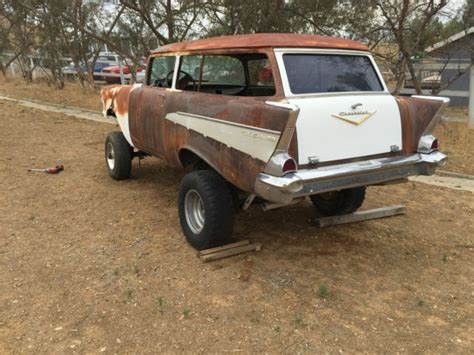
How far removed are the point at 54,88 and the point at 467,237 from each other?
18.0m

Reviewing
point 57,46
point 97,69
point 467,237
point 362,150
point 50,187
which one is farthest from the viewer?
point 97,69

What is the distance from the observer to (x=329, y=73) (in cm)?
407

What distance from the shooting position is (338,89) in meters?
4.05

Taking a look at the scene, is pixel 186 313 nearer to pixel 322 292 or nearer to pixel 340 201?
pixel 322 292

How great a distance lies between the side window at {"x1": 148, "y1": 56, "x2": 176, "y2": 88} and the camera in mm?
5223

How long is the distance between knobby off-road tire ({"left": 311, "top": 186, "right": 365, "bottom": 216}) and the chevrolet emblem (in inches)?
49.5

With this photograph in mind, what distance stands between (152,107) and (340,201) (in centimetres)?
228

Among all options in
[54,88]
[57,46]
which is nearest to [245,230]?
[57,46]

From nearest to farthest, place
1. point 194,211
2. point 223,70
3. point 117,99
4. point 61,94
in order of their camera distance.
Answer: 1. point 194,211
2. point 223,70
3. point 117,99
4. point 61,94

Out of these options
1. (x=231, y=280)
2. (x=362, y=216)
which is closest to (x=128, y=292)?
(x=231, y=280)

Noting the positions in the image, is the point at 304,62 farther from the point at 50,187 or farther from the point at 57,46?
the point at 57,46

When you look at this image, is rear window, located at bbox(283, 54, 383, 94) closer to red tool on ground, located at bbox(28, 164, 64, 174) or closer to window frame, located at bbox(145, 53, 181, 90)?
window frame, located at bbox(145, 53, 181, 90)

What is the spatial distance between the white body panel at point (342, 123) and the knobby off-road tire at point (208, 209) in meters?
0.91

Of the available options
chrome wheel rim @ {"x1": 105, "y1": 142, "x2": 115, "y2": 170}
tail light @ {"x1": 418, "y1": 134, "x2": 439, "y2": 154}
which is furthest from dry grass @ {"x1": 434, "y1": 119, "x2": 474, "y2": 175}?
chrome wheel rim @ {"x1": 105, "y1": 142, "x2": 115, "y2": 170}
